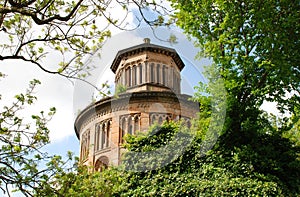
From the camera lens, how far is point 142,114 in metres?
29.3

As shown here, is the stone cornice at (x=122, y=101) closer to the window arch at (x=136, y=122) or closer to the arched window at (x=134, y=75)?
the window arch at (x=136, y=122)

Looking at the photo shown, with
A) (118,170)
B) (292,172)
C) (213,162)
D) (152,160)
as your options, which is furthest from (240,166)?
(118,170)

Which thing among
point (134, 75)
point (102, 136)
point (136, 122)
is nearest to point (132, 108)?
point (136, 122)

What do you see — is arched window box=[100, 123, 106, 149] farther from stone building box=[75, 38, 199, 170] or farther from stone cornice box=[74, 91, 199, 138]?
stone cornice box=[74, 91, 199, 138]

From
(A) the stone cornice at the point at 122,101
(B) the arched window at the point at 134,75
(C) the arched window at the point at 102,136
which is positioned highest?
(B) the arched window at the point at 134,75

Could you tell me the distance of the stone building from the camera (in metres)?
29.0

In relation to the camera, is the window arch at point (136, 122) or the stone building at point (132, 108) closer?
the stone building at point (132, 108)

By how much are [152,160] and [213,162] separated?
2.22 m

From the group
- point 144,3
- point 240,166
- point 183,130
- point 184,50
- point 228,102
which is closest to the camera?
point 144,3

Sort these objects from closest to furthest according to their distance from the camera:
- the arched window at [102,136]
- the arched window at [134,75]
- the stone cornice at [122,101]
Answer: the stone cornice at [122,101]
the arched window at [102,136]
the arched window at [134,75]

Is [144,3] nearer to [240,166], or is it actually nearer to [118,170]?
[240,166]

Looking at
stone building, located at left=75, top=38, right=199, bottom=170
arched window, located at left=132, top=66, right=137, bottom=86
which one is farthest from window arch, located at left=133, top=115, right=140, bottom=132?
arched window, located at left=132, top=66, right=137, bottom=86

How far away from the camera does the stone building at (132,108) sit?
95.3 feet

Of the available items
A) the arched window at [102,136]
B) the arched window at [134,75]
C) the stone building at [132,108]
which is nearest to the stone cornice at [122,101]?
the stone building at [132,108]
